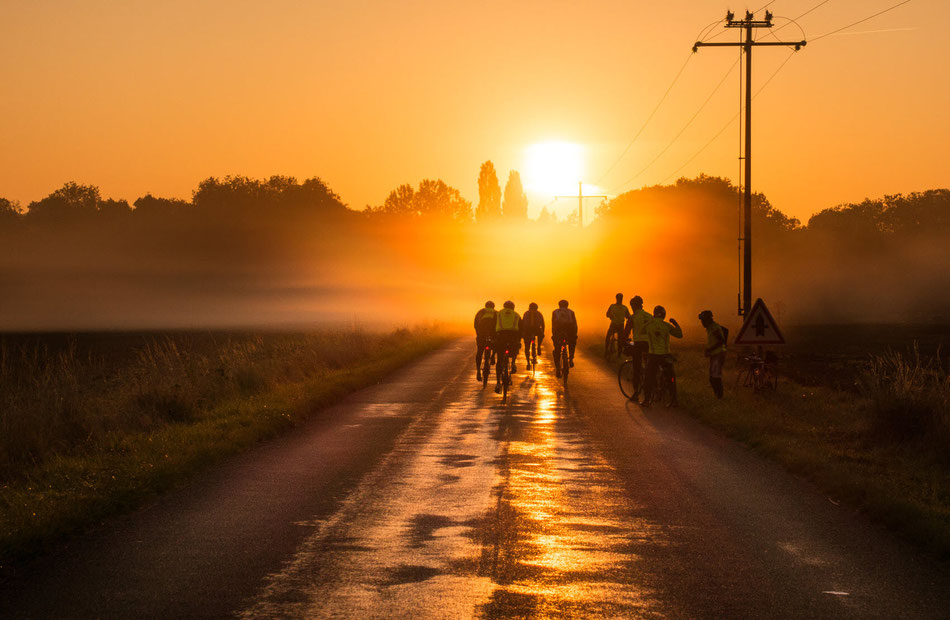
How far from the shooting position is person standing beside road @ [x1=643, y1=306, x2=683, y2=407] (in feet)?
61.5

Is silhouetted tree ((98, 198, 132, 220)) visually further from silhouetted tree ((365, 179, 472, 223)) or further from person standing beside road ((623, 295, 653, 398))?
person standing beside road ((623, 295, 653, 398))

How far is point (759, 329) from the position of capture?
63.1 ft

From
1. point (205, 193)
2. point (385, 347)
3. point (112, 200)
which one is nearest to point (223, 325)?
point (385, 347)

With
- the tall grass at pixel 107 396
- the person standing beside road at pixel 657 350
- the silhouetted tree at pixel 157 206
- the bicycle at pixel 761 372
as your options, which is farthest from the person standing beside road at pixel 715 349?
→ the silhouetted tree at pixel 157 206

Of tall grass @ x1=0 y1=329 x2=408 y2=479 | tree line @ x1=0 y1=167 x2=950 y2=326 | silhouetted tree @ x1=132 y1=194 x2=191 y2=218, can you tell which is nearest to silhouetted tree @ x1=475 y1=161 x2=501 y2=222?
tree line @ x1=0 y1=167 x2=950 y2=326

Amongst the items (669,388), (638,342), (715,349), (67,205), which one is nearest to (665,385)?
(669,388)

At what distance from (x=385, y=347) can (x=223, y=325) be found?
22.4 metres

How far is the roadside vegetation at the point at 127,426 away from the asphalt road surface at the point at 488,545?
0.45 m

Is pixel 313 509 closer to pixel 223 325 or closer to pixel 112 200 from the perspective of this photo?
pixel 223 325

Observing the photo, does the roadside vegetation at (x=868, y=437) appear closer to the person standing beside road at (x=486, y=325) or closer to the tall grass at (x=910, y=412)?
the tall grass at (x=910, y=412)

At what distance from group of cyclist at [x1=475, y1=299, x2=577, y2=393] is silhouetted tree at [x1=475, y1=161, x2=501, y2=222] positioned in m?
125

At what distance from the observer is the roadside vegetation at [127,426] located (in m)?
9.48

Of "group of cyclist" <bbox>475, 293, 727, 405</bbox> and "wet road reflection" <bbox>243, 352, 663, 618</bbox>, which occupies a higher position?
"group of cyclist" <bbox>475, 293, 727, 405</bbox>

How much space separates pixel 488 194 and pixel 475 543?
144 metres
